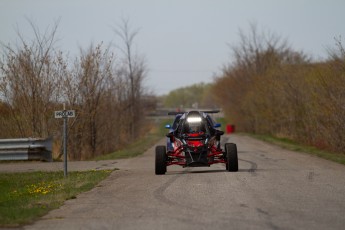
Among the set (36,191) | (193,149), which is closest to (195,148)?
(193,149)

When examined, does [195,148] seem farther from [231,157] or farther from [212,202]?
[212,202]

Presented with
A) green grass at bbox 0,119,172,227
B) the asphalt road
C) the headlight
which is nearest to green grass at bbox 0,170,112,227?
green grass at bbox 0,119,172,227

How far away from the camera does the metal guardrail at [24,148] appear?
25.6 meters

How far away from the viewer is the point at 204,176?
57.7ft

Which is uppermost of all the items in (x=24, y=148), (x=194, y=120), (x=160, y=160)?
(x=194, y=120)

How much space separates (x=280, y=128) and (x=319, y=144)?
14799 millimetres

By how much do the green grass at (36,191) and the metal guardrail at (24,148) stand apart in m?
4.64

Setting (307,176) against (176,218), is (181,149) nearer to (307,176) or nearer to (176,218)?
(307,176)

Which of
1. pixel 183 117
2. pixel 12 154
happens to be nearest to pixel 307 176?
pixel 183 117

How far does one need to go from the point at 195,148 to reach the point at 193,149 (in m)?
0.06

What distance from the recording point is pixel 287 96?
4103 cm

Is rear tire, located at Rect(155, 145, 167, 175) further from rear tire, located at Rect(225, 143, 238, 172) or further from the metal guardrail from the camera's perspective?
the metal guardrail

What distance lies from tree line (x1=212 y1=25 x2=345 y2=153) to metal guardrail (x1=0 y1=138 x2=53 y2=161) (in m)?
12.8

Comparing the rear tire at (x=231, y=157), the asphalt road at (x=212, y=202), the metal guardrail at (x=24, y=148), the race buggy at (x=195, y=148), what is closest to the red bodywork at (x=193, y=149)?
the race buggy at (x=195, y=148)
